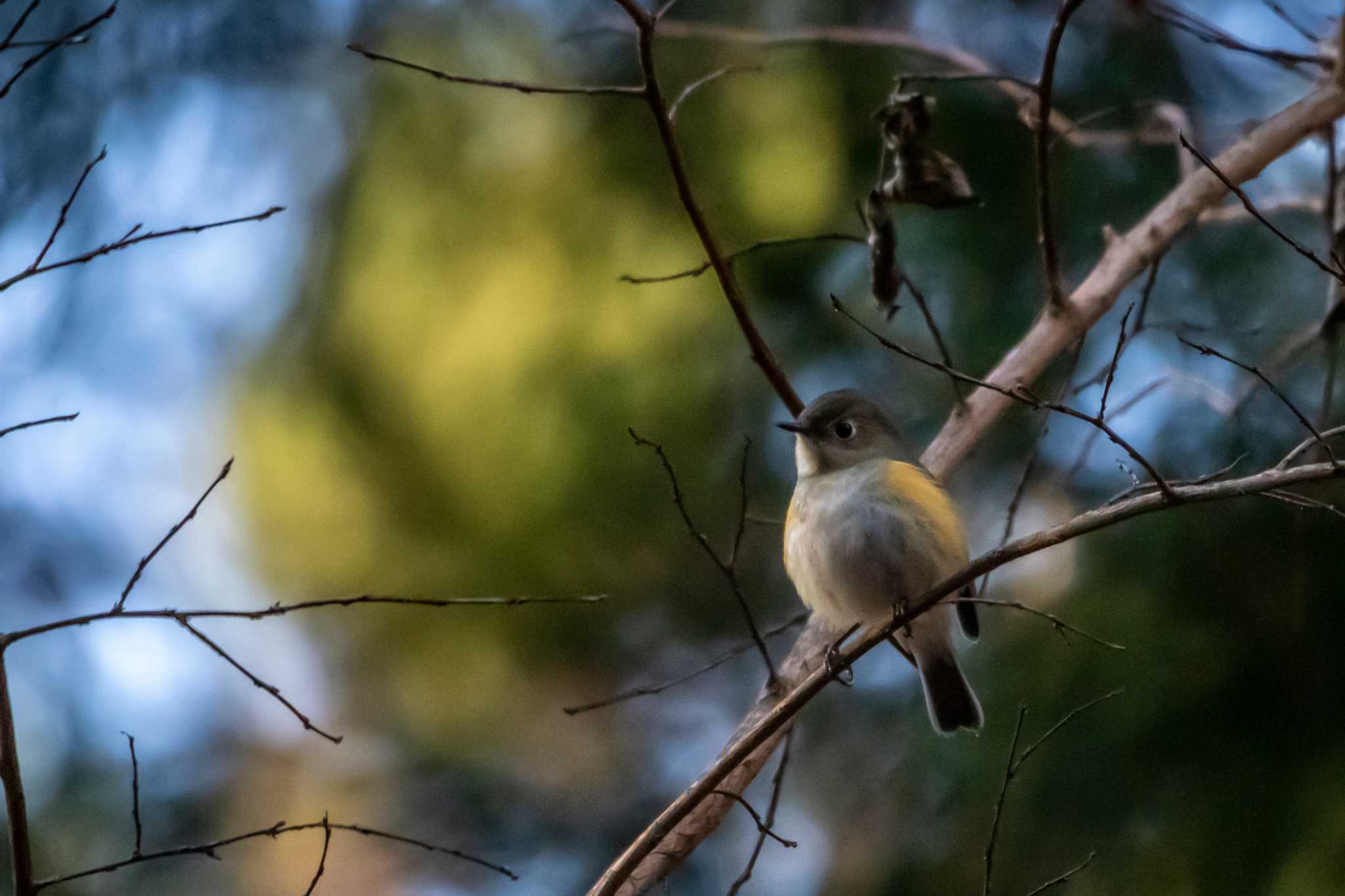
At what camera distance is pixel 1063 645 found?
3885mm

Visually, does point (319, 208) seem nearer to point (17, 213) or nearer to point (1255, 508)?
point (17, 213)

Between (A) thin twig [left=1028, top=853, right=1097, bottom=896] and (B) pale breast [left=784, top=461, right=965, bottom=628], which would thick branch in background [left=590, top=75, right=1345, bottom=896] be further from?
(A) thin twig [left=1028, top=853, right=1097, bottom=896]

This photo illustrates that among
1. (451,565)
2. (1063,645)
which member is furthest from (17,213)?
(1063,645)

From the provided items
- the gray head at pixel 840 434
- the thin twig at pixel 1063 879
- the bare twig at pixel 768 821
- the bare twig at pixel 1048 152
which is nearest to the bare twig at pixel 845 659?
the bare twig at pixel 768 821

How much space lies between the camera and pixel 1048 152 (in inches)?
134

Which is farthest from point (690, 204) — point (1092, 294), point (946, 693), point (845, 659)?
point (946, 693)

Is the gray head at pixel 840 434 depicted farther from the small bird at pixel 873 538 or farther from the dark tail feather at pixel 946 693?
the dark tail feather at pixel 946 693

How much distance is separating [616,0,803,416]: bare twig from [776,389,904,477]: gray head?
0.08 metres

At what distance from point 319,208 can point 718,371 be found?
178cm

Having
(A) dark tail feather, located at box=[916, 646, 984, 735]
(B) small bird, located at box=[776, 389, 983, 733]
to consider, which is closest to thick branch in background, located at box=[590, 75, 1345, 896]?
(B) small bird, located at box=[776, 389, 983, 733]

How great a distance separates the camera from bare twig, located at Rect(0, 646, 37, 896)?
6.46ft

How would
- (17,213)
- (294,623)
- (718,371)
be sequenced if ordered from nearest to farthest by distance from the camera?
(17,213), (718,371), (294,623)

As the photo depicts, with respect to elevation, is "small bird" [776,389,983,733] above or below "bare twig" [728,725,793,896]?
above

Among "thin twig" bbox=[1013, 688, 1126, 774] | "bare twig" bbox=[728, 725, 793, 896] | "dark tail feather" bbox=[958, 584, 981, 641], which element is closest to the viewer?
"thin twig" bbox=[1013, 688, 1126, 774]
